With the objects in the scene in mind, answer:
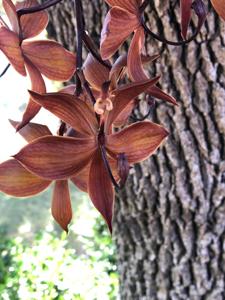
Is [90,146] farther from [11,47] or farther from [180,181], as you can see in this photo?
[180,181]

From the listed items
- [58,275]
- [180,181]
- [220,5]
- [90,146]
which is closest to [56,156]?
[90,146]

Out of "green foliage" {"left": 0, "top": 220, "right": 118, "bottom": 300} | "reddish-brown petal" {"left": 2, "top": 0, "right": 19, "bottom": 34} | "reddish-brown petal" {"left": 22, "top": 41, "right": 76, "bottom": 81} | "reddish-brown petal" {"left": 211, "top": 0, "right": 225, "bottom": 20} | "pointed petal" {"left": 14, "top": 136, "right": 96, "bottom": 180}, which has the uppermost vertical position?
"reddish-brown petal" {"left": 2, "top": 0, "right": 19, "bottom": 34}

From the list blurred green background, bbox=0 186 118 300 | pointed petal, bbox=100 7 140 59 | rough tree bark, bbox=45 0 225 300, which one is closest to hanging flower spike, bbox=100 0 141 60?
pointed petal, bbox=100 7 140 59

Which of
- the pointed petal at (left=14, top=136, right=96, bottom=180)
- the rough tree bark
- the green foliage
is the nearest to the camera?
the pointed petal at (left=14, top=136, right=96, bottom=180)

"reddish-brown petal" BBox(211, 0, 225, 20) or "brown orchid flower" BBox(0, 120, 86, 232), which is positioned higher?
"reddish-brown petal" BBox(211, 0, 225, 20)

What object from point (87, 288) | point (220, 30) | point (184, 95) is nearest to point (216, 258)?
point (184, 95)

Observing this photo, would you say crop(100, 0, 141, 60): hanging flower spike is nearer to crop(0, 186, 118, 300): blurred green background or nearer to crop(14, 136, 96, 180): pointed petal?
crop(14, 136, 96, 180): pointed petal

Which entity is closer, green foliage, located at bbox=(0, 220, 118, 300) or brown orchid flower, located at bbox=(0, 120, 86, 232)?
brown orchid flower, located at bbox=(0, 120, 86, 232)

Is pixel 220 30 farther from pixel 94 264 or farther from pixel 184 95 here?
pixel 94 264
